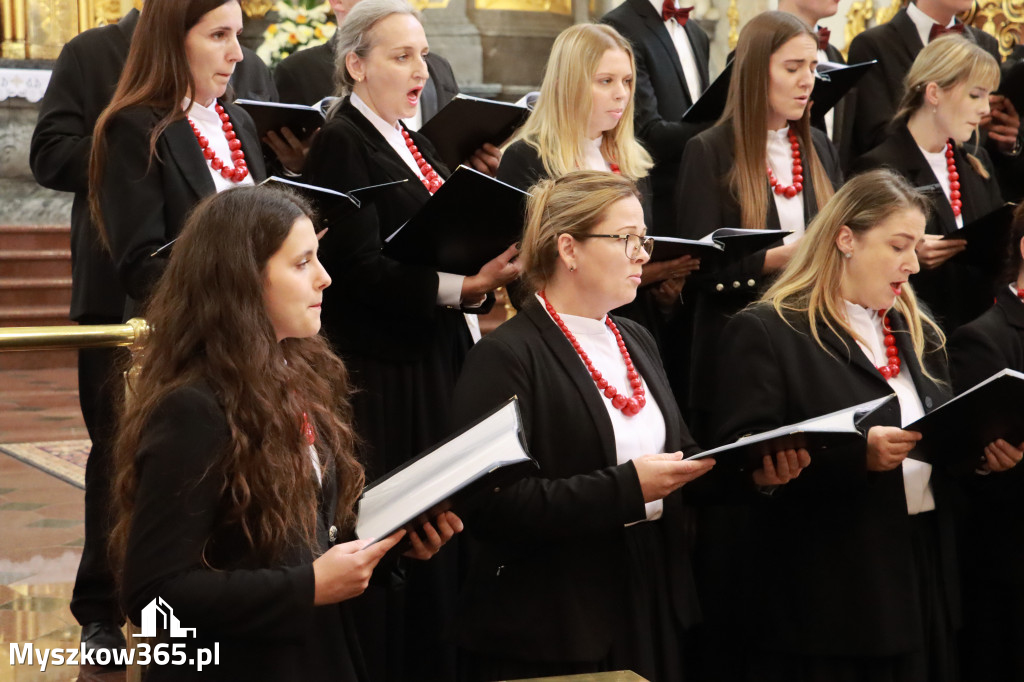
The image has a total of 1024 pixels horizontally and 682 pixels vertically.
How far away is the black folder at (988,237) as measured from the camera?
396 centimetres

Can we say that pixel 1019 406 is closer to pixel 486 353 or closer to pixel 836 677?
pixel 836 677

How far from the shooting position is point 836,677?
3.05m

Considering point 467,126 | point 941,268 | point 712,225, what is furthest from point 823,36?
point 467,126

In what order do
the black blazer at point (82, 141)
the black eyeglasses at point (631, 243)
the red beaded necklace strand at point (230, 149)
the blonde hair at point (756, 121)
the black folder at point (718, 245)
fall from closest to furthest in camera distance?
the black eyeglasses at point (631, 243) → the red beaded necklace strand at point (230, 149) → the black folder at point (718, 245) → the black blazer at point (82, 141) → the blonde hair at point (756, 121)

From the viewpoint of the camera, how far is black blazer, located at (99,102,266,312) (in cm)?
316

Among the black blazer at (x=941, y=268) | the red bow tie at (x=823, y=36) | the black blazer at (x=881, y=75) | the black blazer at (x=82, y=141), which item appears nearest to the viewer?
the black blazer at (x=82, y=141)

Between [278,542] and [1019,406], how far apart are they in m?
1.68

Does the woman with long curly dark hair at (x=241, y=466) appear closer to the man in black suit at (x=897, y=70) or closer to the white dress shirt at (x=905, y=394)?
the white dress shirt at (x=905, y=394)

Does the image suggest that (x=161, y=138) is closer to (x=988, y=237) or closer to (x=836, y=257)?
(x=836, y=257)

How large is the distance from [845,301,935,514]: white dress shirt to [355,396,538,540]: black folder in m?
1.17

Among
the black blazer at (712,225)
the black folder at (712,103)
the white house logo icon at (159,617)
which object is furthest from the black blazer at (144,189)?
the black folder at (712,103)

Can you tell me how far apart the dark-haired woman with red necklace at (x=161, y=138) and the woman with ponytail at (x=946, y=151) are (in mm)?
2230

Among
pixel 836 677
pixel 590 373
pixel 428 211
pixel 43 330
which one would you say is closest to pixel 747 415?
pixel 590 373

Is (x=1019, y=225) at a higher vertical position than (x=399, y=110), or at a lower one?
lower
